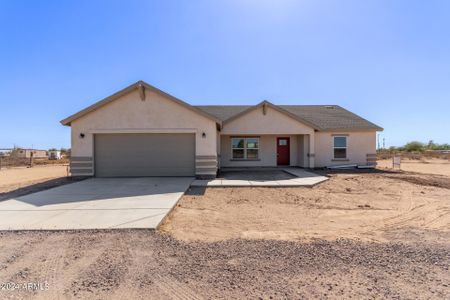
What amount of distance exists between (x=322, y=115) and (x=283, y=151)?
4574 millimetres

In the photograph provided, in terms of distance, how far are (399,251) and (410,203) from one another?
499 centimetres

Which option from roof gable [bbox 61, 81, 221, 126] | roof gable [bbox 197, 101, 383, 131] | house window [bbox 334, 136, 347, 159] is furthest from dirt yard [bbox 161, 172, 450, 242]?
roof gable [bbox 197, 101, 383, 131]

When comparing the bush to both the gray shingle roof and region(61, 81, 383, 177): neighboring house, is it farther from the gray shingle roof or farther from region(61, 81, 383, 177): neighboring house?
region(61, 81, 383, 177): neighboring house

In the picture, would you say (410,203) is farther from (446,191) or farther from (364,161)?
(364,161)

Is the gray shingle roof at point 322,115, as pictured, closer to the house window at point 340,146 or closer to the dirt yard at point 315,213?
the house window at point 340,146

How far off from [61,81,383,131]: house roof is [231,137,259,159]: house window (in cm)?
188

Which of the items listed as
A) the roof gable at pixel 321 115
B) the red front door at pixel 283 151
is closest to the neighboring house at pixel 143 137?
the roof gable at pixel 321 115

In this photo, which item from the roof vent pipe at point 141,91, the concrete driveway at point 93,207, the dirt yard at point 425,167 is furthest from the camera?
the dirt yard at point 425,167

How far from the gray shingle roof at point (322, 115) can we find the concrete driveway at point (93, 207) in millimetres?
10499

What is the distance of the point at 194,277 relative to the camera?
387 cm

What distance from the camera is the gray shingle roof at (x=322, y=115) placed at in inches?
776

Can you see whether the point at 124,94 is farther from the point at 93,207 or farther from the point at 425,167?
the point at 425,167

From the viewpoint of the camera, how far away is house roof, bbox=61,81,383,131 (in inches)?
540

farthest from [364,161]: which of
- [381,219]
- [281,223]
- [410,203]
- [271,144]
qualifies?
[281,223]
